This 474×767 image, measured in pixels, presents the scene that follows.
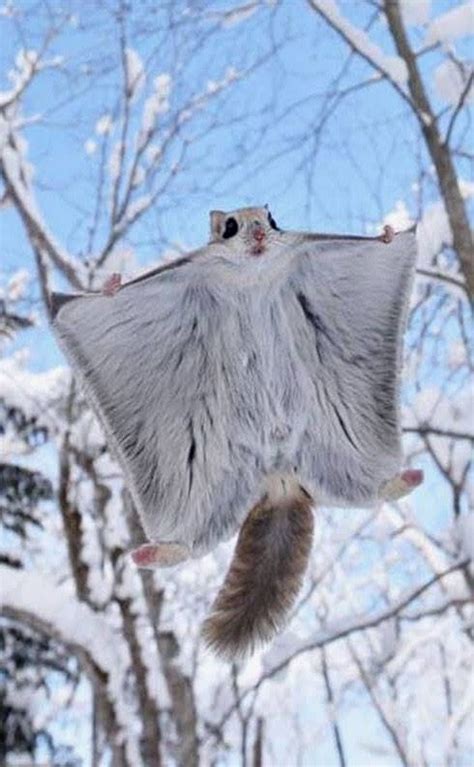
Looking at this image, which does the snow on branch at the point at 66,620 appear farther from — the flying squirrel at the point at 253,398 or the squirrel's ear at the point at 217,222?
the squirrel's ear at the point at 217,222

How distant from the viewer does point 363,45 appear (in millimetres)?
4555

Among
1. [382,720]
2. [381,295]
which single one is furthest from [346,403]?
[382,720]

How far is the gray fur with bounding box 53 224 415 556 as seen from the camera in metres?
0.92

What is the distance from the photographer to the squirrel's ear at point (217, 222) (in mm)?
844

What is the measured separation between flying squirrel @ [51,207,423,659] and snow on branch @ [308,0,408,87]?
366 centimetres

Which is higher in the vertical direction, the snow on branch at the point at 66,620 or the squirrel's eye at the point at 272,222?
the squirrel's eye at the point at 272,222

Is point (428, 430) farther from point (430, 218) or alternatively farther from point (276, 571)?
point (276, 571)

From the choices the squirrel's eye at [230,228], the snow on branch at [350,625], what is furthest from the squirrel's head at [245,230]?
the snow on branch at [350,625]

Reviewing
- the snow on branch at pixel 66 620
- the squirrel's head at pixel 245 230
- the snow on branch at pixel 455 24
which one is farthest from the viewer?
the snow on branch at pixel 66 620

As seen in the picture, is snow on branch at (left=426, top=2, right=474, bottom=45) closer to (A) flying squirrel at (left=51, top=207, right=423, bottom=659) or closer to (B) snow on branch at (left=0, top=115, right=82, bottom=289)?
(B) snow on branch at (left=0, top=115, right=82, bottom=289)

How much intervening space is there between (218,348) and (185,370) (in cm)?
3

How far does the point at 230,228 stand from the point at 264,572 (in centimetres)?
31

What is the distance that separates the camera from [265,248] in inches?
33.4

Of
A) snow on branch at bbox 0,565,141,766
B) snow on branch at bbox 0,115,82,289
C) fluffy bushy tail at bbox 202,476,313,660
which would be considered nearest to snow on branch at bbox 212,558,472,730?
snow on branch at bbox 0,565,141,766
